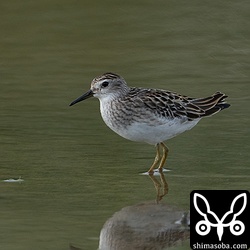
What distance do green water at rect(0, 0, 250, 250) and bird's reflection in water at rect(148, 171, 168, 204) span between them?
70 mm

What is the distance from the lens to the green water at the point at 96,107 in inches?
411

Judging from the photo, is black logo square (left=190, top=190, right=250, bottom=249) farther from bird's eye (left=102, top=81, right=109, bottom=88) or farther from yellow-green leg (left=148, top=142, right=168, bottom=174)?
bird's eye (left=102, top=81, right=109, bottom=88)

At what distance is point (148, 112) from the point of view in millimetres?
12180

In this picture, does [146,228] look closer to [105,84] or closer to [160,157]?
[160,157]

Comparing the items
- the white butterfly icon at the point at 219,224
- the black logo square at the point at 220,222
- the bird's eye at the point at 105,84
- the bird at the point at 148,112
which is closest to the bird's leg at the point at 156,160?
the bird at the point at 148,112

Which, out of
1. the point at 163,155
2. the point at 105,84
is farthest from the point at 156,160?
the point at 105,84

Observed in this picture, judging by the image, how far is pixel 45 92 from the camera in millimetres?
15391

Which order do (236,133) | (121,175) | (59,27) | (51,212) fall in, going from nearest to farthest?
(51,212) → (121,175) → (236,133) → (59,27)

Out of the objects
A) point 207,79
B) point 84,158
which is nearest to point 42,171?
point 84,158

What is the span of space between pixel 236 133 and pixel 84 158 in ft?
Result: 6.92

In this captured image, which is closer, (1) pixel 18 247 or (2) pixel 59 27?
(1) pixel 18 247

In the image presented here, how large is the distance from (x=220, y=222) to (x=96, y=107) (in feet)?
18.2

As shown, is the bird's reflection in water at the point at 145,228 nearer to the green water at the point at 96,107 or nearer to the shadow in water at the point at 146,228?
the shadow in water at the point at 146,228

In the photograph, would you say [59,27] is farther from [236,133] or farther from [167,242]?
[167,242]
